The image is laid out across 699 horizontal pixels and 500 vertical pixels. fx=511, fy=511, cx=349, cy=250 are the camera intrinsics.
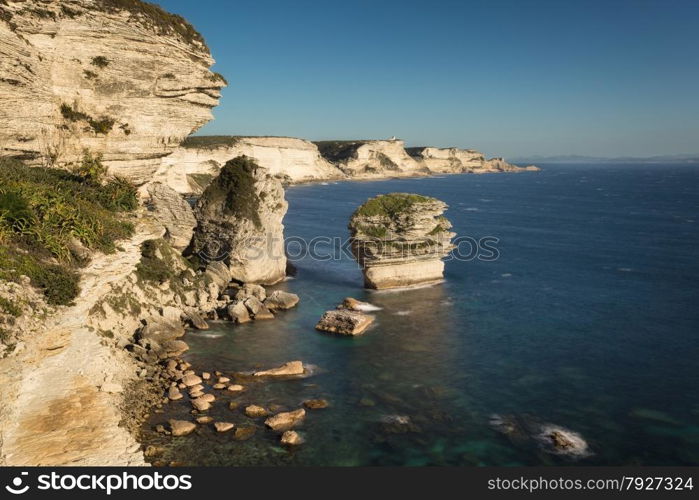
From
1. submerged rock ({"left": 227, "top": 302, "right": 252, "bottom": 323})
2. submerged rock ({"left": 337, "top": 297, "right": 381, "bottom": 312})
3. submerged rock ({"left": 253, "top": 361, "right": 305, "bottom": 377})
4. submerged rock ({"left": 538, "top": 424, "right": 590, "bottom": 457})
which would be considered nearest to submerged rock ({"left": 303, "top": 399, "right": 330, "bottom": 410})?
submerged rock ({"left": 253, "top": 361, "right": 305, "bottom": 377})

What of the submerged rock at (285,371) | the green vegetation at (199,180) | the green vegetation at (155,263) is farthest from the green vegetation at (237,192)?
the green vegetation at (199,180)

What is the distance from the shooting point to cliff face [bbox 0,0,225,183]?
32219 millimetres

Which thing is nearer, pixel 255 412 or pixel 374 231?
pixel 255 412

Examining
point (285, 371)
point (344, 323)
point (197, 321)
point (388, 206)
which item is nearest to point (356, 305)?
point (344, 323)

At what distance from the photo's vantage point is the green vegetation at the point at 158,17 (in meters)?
35.9

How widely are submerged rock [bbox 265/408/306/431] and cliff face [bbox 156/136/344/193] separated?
74050mm

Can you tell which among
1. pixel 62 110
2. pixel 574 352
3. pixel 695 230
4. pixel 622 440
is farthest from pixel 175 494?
pixel 695 230

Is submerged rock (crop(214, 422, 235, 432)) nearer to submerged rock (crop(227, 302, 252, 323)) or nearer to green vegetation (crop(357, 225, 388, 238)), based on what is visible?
submerged rock (crop(227, 302, 252, 323))

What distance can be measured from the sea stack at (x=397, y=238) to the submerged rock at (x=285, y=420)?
23202 millimetres

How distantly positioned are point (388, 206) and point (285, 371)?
2233 centimetres

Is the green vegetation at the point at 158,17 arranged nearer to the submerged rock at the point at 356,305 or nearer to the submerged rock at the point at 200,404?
the submerged rock at the point at 356,305

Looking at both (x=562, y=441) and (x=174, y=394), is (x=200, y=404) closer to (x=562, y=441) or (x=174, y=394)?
(x=174, y=394)

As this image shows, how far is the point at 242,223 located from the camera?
45.2m

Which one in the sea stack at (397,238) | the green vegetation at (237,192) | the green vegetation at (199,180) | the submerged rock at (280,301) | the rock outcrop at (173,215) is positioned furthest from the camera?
the green vegetation at (199,180)
